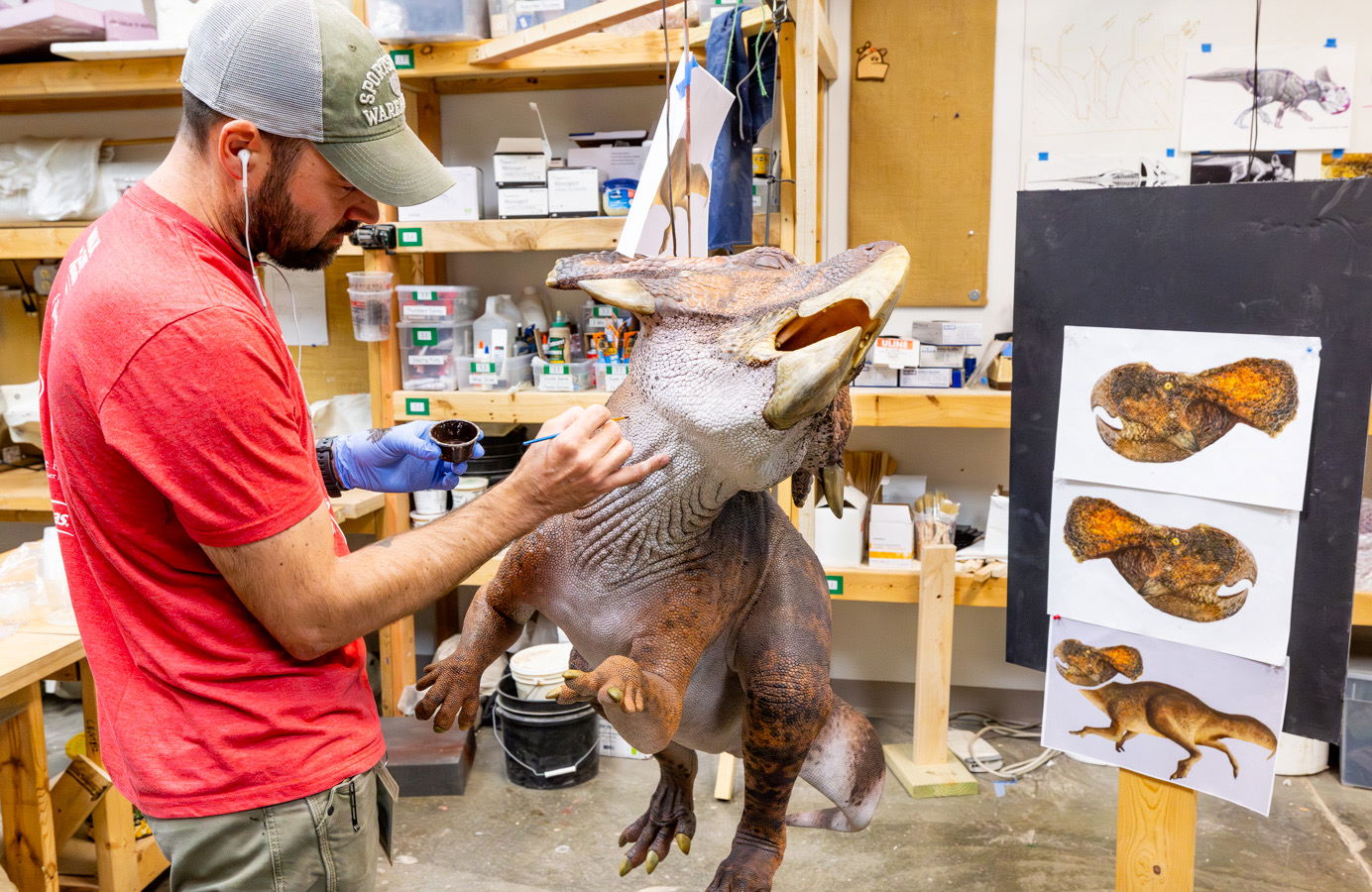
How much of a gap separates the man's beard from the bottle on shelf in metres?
2.38

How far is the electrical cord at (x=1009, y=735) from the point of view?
3691mm

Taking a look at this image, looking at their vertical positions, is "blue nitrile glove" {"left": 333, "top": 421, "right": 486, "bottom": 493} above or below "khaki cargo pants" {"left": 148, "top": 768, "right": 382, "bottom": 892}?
above

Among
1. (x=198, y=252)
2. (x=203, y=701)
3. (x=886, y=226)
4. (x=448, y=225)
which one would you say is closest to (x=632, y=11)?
(x=448, y=225)

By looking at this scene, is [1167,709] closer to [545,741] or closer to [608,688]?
[608,688]

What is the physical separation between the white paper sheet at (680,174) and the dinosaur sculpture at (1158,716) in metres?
1.15

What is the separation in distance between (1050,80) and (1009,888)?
2.80 meters

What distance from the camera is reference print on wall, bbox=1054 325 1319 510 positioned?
1.79m

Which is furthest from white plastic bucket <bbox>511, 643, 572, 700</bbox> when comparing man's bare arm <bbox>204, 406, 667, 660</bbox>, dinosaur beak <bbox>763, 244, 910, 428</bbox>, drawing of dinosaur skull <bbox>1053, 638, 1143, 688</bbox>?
dinosaur beak <bbox>763, 244, 910, 428</bbox>

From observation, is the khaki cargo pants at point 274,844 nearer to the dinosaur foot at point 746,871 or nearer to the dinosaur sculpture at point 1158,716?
the dinosaur foot at point 746,871

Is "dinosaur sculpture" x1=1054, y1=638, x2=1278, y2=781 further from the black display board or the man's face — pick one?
the man's face

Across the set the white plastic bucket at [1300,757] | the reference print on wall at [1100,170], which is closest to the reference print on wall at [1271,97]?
the reference print on wall at [1100,170]

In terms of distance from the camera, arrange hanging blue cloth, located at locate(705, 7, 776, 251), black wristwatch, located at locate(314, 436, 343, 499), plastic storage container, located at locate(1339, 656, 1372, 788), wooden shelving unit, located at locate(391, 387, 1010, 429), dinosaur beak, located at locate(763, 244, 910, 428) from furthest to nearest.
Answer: plastic storage container, located at locate(1339, 656, 1372, 788) < wooden shelving unit, located at locate(391, 387, 1010, 429) < hanging blue cloth, located at locate(705, 7, 776, 251) < black wristwatch, located at locate(314, 436, 343, 499) < dinosaur beak, located at locate(763, 244, 910, 428)

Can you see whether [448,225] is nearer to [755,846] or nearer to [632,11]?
[632,11]

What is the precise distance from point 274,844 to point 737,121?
2.07 meters
